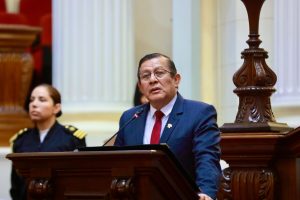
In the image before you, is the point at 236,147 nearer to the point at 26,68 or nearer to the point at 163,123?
the point at 163,123

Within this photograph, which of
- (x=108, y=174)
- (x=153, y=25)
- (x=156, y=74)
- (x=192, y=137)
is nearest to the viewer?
(x=108, y=174)

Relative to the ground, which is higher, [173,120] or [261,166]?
Answer: [173,120]

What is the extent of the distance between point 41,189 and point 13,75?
4.23 m

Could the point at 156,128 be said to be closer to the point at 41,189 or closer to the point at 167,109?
the point at 167,109

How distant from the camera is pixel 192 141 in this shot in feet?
16.9

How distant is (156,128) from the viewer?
5.24 meters

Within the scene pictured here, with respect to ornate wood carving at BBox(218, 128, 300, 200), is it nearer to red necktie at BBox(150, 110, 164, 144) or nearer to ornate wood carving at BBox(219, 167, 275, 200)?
ornate wood carving at BBox(219, 167, 275, 200)

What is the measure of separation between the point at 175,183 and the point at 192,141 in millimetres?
568

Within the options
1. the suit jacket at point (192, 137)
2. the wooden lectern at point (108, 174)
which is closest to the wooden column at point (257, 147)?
the suit jacket at point (192, 137)

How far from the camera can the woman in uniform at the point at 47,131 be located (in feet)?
23.3

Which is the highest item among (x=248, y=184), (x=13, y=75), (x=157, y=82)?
(x=157, y=82)

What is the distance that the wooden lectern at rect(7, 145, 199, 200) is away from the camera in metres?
4.47

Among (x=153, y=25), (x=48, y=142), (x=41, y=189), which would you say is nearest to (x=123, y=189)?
(x=41, y=189)

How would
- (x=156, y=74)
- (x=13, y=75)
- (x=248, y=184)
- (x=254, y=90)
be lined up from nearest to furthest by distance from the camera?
(x=156, y=74)
(x=248, y=184)
(x=254, y=90)
(x=13, y=75)
